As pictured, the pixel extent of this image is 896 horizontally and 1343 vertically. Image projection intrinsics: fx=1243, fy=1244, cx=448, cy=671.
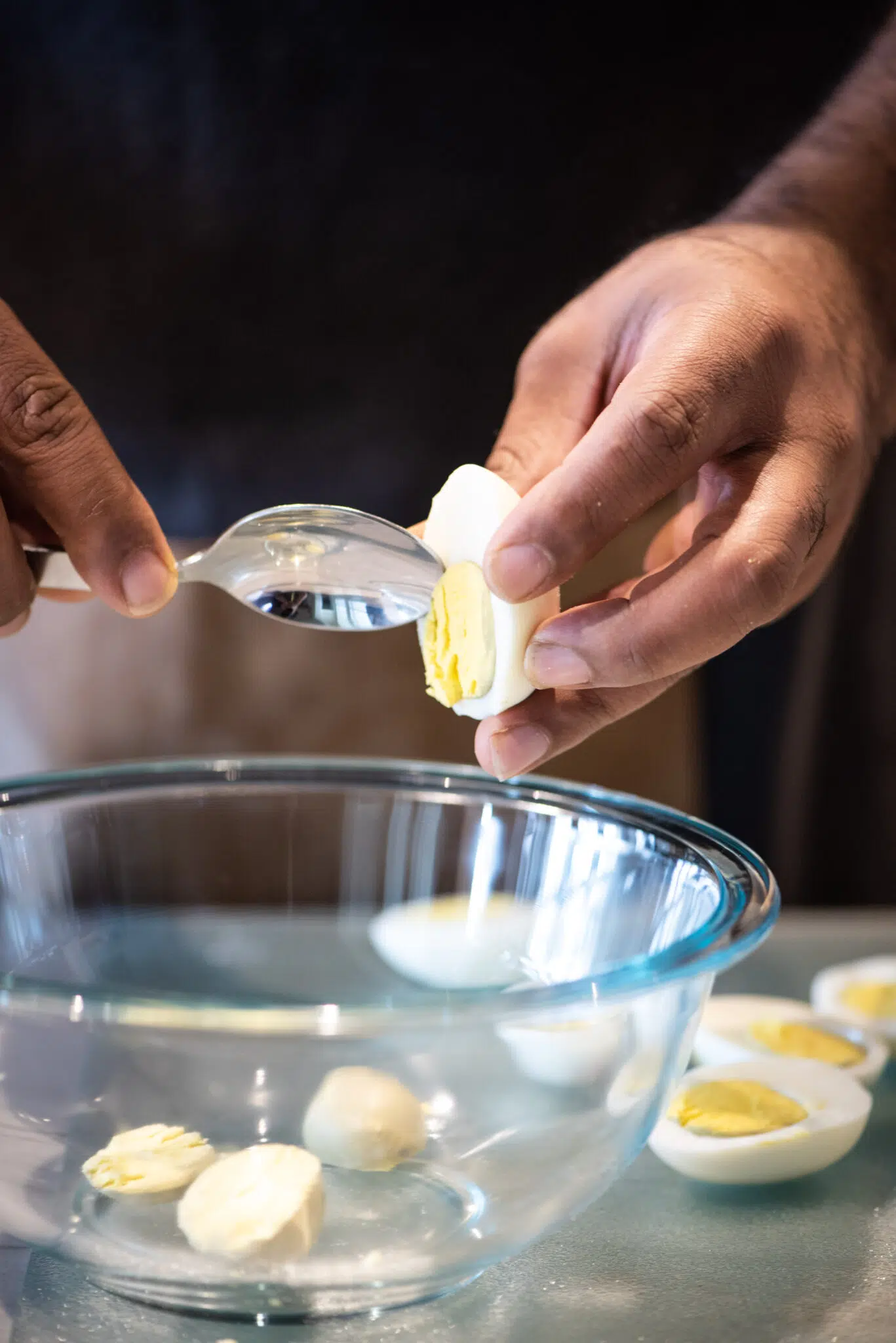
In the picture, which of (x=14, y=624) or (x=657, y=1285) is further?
(x=14, y=624)

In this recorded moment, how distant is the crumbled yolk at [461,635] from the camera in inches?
24.6

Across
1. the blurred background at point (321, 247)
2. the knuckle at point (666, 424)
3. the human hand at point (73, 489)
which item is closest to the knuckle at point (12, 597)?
the human hand at point (73, 489)

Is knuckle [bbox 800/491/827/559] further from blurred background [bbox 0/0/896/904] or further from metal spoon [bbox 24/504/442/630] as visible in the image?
blurred background [bbox 0/0/896/904]

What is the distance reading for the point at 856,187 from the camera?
91 centimetres

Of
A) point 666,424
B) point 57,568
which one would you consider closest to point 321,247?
point 57,568

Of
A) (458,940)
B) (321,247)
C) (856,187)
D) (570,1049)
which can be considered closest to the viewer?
(570,1049)

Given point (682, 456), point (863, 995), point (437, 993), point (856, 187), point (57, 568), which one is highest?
point (856, 187)

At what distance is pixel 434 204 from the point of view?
1465 millimetres

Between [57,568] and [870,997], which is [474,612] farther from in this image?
[870,997]

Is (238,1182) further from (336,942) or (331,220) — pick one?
(331,220)

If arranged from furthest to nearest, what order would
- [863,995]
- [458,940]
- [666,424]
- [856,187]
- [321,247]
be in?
1. [321,247]
2. [856,187]
3. [863,995]
4. [458,940]
5. [666,424]

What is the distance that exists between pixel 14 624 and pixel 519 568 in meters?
0.31

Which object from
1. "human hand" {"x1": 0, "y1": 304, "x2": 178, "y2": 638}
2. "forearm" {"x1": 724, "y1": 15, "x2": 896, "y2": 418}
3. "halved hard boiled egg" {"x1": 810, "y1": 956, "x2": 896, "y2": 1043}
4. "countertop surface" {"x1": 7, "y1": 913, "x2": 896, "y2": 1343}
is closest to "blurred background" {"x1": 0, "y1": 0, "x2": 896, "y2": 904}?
"forearm" {"x1": 724, "y1": 15, "x2": 896, "y2": 418}

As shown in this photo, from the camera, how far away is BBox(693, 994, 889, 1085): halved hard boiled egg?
2.30ft
